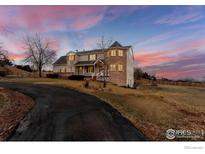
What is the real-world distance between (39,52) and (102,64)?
1589mm

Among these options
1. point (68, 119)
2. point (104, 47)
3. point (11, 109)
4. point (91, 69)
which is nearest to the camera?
point (68, 119)

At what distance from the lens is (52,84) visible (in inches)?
216

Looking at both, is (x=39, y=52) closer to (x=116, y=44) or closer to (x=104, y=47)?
(x=104, y=47)

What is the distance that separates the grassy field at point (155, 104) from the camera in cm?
484

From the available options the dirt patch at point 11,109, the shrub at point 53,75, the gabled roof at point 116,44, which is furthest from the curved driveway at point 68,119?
the gabled roof at point 116,44

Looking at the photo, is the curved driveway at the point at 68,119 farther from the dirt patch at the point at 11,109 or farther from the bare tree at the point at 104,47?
the bare tree at the point at 104,47

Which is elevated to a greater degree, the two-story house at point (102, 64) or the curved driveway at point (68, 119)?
the two-story house at point (102, 64)

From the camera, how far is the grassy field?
191 inches

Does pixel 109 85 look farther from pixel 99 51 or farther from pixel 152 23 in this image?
pixel 152 23

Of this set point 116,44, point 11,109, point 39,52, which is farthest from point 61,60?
point 11,109

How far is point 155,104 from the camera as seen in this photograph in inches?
207

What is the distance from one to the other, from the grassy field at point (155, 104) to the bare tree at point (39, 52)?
0.45m

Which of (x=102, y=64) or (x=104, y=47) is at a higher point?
(x=104, y=47)

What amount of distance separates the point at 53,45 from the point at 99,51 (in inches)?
44.8
